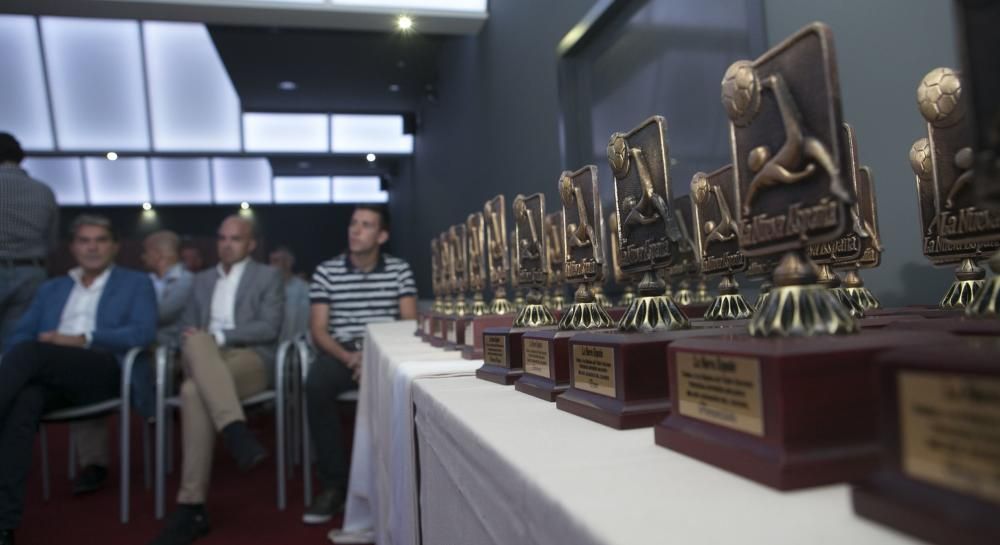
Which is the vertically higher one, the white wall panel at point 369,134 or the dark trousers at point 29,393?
the white wall panel at point 369,134

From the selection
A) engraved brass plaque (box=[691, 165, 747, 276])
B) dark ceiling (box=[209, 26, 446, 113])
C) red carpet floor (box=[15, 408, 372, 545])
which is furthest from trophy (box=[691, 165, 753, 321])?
dark ceiling (box=[209, 26, 446, 113])

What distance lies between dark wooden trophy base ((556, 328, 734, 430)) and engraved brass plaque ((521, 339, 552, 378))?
0.57ft

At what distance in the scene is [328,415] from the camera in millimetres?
2857

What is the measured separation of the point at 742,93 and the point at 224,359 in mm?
2683

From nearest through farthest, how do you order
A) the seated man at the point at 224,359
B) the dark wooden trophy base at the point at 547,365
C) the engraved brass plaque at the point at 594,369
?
the engraved brass plaque at the point at 594,369
the dark wooden trophy base at the point at 547,365
the seated man at the point at 224,359

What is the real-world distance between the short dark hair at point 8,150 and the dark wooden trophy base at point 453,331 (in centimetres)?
263

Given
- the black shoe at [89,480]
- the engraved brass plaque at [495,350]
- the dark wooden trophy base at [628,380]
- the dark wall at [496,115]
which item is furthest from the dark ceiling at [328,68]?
the dark wooden trophy base at [628,380]

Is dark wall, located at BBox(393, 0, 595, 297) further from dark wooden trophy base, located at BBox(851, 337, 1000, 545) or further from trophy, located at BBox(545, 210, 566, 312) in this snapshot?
dark wooden trophy base, located at BBox(851, 337, 1000, 545)

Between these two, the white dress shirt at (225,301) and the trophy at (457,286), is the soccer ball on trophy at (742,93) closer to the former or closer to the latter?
the trophy at (457,286)

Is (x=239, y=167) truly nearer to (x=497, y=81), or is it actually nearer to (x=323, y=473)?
(x=497, y=81)

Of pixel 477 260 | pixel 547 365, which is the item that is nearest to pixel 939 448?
pixel 547 365

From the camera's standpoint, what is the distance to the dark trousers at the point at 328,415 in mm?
2814

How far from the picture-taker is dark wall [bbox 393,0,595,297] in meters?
3.52

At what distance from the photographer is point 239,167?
1007 centimetres
